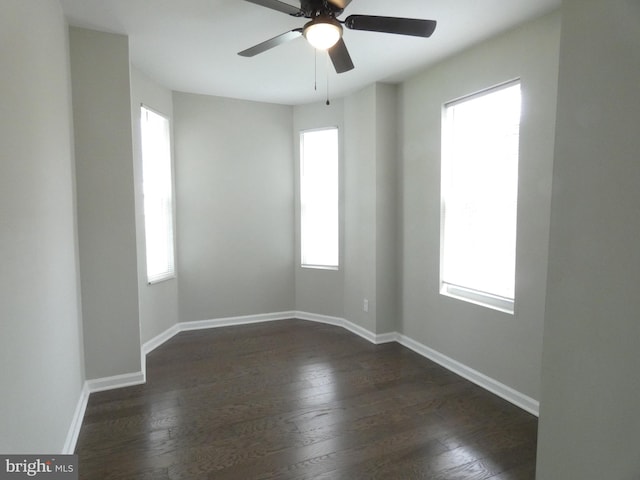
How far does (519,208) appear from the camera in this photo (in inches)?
100

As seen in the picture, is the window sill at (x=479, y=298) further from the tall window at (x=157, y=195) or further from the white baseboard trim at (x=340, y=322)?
the tall window at (x=157, y=195)

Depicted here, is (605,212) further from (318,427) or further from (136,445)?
(136,445)

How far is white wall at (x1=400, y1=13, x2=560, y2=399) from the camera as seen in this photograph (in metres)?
2.38

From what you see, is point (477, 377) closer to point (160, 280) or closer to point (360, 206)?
point (360, 206)

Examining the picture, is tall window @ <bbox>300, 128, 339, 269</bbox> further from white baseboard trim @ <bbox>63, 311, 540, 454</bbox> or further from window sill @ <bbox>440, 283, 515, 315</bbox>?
window sill @ <bbox>440, 283, 515, 315</bbox>

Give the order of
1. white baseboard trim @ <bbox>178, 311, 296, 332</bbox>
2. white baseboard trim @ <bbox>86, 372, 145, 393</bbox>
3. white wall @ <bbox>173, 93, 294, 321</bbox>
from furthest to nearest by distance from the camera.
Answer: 1. white baseboard trim @ <bbox>178, 311, 296, 332</bbox>
2. white wall @ <bbox>173, 93, 294, 321</bbox>
3. white baseboard trim @ <bbox>86, 372, 145, 393</bbox>

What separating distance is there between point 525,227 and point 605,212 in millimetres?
1547

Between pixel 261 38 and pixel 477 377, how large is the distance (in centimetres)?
322

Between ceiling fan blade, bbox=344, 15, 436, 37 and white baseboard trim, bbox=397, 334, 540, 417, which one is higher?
ceiling fan blade, bbox=344, 15, 436, 37

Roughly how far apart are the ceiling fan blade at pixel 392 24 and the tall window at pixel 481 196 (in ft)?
3.50

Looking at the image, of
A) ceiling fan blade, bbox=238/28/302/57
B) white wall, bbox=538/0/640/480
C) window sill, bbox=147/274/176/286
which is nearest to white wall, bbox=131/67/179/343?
window sill, bbox=147/274/176/286

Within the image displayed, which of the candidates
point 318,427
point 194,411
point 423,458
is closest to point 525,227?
point 423,458

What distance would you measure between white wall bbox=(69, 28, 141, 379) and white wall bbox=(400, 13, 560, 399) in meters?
2.57

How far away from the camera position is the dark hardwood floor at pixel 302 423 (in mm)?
1947
